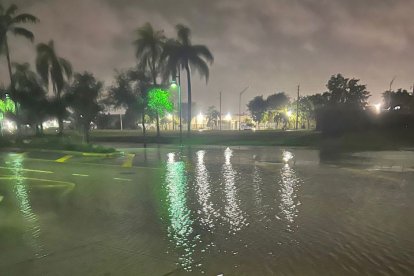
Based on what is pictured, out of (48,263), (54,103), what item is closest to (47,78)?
(54,103)

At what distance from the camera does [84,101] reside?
4022cm

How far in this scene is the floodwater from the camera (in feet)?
17.9

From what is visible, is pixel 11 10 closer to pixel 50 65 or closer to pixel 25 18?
pixel 25 18

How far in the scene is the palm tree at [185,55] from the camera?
40594 millimetres

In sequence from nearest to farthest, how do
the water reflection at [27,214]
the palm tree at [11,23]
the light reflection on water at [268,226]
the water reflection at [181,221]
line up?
the light reflection on water at [268,226], the water reflection at [181,221], the water reflection at [27,214], the palm tree at [11,23]

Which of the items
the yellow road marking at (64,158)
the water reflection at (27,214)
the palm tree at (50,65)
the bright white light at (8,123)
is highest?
the palm tree at (50,65)

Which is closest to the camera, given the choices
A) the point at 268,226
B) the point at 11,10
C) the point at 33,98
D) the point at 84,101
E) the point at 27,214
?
the point at 268,226

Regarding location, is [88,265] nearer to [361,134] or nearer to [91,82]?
[361,134]

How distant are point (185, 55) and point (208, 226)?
→ 35.1 m

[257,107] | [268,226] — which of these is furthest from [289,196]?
[257,107]

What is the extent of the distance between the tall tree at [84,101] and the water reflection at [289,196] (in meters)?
27.7

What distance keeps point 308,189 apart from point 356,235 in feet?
15.6

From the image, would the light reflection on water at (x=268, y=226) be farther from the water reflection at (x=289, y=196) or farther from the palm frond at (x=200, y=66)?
the palm frond at (x=200, y=66)

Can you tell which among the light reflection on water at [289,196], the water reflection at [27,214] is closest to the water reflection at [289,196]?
the light reflection on water at [289,196]
